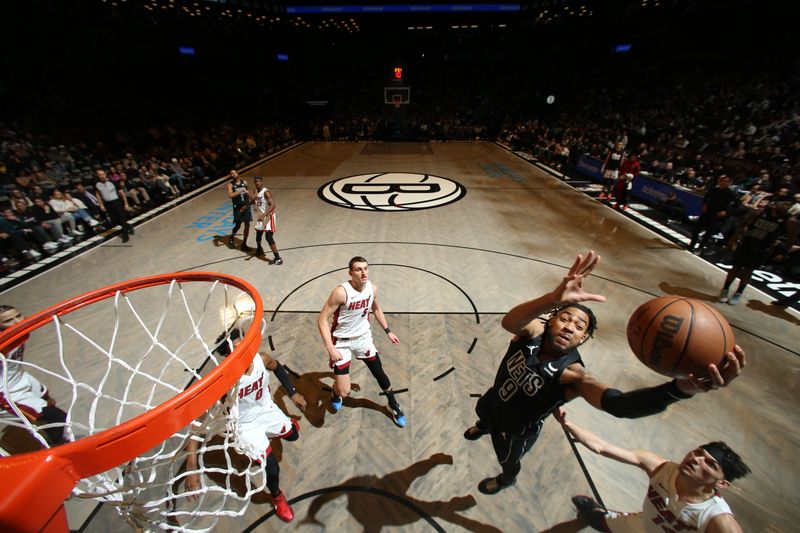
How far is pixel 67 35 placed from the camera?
17.8 m

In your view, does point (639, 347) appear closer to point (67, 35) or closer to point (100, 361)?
point (100, 361)

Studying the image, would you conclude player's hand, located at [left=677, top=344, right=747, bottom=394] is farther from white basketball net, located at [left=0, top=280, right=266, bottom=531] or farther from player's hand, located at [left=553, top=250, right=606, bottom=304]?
white basketball net, located at [left=0, top=280, right=266, bottom=531]

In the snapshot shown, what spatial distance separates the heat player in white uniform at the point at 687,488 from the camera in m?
1.89

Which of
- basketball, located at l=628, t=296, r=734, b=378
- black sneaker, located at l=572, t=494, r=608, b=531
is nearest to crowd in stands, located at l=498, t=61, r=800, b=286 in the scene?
basketball, located at l=628, t=296, r=734, b=378

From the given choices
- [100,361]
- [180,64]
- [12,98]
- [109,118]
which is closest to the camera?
[100,361]

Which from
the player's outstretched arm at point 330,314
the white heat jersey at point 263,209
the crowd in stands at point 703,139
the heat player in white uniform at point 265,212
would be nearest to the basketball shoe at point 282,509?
the player's outstretched arm at point 330,314

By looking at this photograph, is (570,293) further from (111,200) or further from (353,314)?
(111,200)

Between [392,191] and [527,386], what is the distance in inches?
409

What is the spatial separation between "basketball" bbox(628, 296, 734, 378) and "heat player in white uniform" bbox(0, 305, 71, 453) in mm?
4258

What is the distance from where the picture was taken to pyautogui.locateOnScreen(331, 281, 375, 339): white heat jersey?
11.4 ft

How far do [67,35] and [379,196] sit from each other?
19.7 m

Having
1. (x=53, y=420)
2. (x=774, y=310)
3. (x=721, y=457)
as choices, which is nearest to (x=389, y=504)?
(x=721, y=457)

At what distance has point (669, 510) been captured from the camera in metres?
2.12

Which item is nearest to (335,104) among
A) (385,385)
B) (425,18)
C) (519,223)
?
(425,18)
